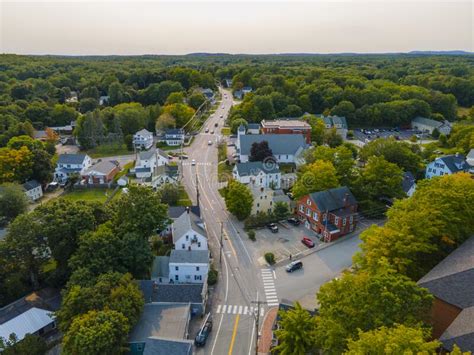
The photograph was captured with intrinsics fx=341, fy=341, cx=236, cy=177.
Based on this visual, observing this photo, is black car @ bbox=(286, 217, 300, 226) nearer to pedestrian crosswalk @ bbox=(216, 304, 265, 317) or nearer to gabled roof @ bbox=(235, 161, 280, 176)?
gabled roof @ bbox=(235, 161, 280, 176)

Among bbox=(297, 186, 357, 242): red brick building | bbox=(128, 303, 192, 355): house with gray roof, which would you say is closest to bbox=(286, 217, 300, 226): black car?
bbox=(297, 186, 357, 242): red brick building

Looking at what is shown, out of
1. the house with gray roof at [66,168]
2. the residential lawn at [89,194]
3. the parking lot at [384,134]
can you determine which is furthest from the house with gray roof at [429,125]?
the house with gray roof at [66,168]

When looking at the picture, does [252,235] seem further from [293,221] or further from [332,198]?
[332,198]

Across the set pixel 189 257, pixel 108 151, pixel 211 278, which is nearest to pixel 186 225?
pixel 189 257

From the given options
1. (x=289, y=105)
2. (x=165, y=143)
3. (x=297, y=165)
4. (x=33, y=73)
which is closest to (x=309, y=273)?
(x=297, y=165)

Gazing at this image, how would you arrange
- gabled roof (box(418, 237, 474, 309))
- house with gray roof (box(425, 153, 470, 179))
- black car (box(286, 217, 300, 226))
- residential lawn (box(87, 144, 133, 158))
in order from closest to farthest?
1. gabled roof (box(418, 237, 474, 309))
2. black car (box(286, 217, 300, 226))
3. house with gray roof (box(425, 153, 470, 179))
4. residential lawn (box(87, 144, 133, 158))

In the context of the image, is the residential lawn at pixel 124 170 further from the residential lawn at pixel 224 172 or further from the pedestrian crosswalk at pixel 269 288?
the pedestrian crosswalk at pixel 269 288
